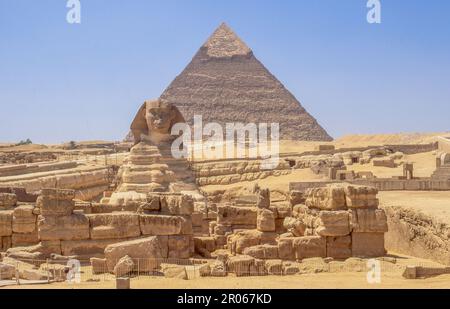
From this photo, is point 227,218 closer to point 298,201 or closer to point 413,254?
point 298,201

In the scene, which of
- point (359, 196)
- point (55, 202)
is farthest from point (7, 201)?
point (359, 196)

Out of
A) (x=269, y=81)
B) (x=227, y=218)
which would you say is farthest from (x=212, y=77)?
(x=227, y=218)

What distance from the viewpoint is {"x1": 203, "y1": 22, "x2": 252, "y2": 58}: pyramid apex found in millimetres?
182125

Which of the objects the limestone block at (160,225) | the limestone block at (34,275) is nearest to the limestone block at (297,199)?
the limestone block at (160,225)

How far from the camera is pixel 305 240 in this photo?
12164mm

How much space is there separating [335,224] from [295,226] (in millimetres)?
1162

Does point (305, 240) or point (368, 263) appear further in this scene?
point (305, 240)

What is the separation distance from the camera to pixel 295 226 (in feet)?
43.0

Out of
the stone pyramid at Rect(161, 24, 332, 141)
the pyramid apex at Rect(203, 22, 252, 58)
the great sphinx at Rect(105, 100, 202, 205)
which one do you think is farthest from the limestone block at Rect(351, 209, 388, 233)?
the pyramid apex at Rect(203, 22, 252, 58)

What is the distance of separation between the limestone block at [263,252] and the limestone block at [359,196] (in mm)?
1493

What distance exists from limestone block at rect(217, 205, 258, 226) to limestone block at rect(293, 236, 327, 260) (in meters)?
2.35

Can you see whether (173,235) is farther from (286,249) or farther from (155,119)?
(155,119)

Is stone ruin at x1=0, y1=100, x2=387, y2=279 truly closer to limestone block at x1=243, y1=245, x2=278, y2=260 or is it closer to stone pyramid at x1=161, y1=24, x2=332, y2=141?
limestone block at x1=243, y1=245, x2=278, y2=260
